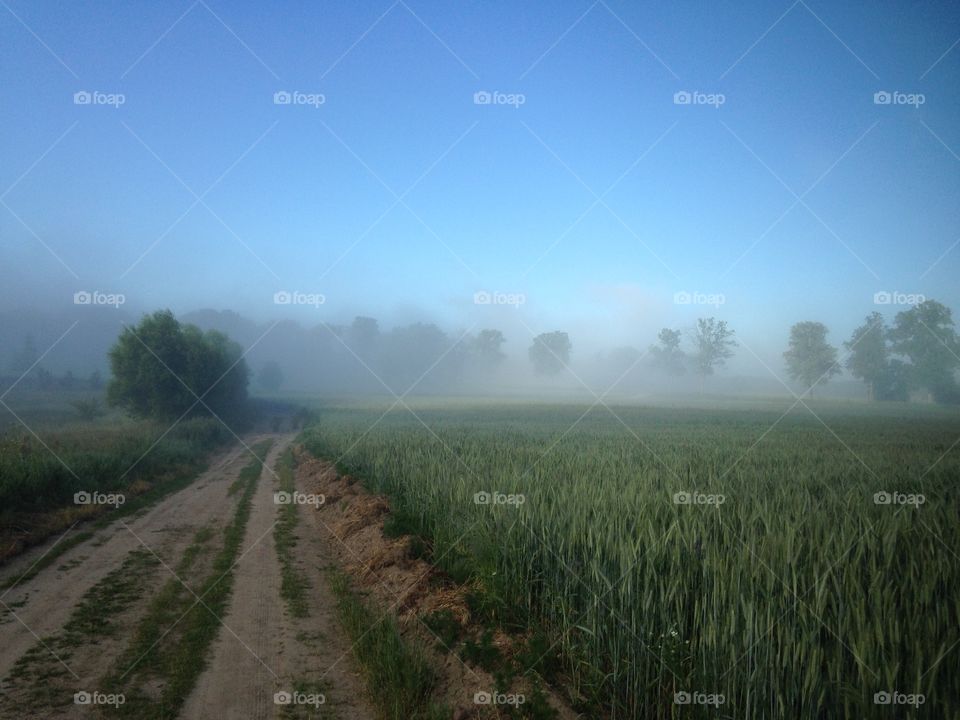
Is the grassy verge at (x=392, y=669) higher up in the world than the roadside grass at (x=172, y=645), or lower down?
higher up

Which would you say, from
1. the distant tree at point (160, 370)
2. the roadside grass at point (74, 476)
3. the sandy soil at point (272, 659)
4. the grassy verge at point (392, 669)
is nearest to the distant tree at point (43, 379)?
the distant tree at point (160, 370)

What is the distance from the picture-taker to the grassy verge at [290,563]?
781 cm

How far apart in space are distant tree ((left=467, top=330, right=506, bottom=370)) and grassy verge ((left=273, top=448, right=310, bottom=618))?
9995 centimetres

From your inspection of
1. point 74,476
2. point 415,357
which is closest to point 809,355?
point 74,476

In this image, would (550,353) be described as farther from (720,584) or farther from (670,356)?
(720,584)

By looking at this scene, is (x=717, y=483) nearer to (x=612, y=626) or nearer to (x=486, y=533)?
(x=486, y=533)

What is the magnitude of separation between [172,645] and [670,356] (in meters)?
87.8

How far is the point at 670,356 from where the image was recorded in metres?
86.9

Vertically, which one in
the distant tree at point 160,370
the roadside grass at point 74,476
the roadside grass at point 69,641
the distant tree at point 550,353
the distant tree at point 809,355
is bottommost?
the roadside grass at point 69,641

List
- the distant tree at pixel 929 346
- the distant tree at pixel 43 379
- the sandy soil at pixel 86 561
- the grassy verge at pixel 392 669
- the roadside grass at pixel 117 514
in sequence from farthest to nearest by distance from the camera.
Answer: the distant tree at pixel 43 379, the distant tree at pixel 929 346, the roadside grass at pixel 117 514, the sandy soil at pixel 86 561, the grassy verge at pixel 392 669

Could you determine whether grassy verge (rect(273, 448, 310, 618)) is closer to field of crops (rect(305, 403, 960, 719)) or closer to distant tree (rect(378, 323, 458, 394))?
field of crops (rect(305, 403, 960, 719))

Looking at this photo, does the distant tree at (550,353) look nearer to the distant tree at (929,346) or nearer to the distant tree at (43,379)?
the distant tree at (929,346)

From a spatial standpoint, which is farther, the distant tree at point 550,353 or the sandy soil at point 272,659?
the distant tree at point 550,353

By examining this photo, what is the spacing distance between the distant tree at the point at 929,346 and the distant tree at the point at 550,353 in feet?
184
